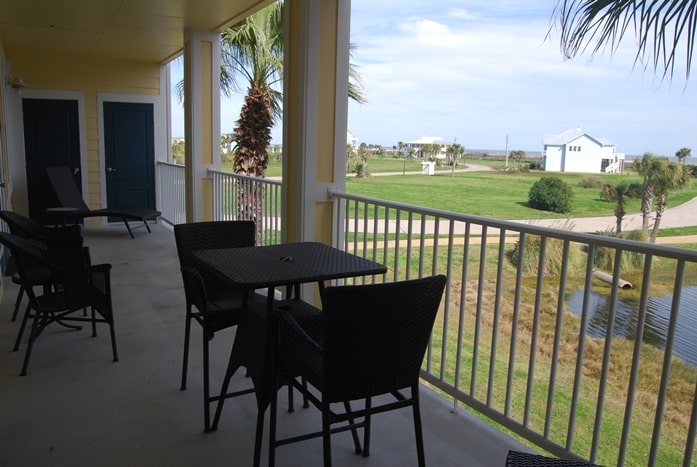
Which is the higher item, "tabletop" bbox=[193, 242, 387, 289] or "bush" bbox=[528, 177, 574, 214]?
"tabletop" bbox=[193, 242, 387, 289]

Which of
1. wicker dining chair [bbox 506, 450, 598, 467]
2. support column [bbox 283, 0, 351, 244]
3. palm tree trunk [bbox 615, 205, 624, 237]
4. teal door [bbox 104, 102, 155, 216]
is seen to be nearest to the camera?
wicker dining chair [bbox 506, 450, 598, 467]

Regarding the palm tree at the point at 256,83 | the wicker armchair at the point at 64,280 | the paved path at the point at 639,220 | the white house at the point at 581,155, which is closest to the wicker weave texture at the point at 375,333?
the wicker armchair at the point at 64,280

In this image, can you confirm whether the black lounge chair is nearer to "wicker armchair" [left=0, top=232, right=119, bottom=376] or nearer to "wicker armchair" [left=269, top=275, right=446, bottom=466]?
"wicker armchair" [left=0, top=232, right=119, bottom=376]

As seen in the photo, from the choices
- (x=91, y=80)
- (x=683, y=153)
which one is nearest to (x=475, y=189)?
(x=683, y=153)

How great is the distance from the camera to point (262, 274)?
2.23 metres

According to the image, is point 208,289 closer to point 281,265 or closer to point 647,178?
point 281,265

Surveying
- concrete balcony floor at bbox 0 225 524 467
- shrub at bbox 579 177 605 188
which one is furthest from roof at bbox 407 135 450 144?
concrete balcony floor at bbox 0 225 524 467

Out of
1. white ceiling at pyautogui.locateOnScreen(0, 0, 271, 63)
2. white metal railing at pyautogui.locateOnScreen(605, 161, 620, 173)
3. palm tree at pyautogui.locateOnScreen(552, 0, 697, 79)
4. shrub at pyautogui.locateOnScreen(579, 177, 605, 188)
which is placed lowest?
shrub at pyautogui.locateOnScreen(579, 177, 605, 188)

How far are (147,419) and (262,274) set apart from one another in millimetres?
1087

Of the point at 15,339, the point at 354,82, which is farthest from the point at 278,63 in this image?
the point at 15,339

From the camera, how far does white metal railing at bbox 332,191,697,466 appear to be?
202 cm

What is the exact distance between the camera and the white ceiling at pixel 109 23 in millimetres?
5336

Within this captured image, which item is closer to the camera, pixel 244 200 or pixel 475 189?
pixel 244 200

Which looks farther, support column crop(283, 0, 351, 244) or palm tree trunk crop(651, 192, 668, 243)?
palm tree trunk crop(651, 192, 668, 243)
